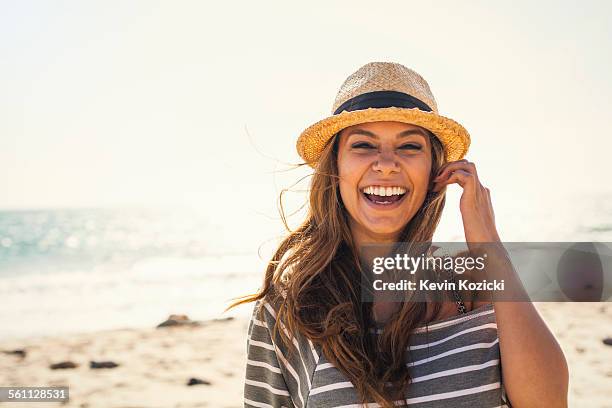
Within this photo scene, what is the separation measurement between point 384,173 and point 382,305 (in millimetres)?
568

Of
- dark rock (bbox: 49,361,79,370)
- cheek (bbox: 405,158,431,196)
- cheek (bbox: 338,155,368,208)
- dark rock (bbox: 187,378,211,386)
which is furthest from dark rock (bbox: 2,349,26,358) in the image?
cheek (bbox: 405,158,431,196)

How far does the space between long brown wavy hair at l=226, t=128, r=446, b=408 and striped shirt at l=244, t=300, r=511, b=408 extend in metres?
0.04

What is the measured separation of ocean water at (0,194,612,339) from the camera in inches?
482

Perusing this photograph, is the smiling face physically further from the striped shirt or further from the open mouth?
the striped shirt

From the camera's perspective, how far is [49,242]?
2330 cm

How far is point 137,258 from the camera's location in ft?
69.7

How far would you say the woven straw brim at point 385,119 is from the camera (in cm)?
279

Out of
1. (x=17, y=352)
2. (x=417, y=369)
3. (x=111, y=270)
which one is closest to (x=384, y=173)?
(x=417, y=369)

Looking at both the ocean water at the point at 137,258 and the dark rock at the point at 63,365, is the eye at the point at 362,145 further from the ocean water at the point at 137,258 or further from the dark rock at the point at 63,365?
the dark rock at the point at 63,365

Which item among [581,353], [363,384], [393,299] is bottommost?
[581,353]

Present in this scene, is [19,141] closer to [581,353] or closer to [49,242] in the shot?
[49,242]

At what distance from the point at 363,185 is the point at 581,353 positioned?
243 inches

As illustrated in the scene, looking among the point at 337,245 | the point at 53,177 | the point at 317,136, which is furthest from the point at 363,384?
the point at 53,177

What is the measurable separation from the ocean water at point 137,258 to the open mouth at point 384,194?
16.3 ft
